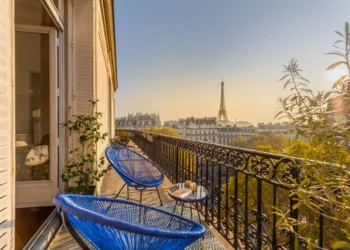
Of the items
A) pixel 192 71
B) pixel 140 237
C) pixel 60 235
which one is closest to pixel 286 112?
pixel 140 237

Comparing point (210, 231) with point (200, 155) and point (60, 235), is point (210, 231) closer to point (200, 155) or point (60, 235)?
point (200, 155)

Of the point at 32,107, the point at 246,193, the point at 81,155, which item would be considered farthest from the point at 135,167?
the point at 246,193

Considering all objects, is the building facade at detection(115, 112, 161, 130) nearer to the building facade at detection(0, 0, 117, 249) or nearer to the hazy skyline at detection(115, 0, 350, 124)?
the hazy skyline at detection(115, 0, 350, 124)

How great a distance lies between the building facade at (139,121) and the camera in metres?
47.2

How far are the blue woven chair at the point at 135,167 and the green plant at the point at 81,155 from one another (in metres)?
0.25

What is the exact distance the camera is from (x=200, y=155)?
9.06 ft

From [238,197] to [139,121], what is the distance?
47470 mm

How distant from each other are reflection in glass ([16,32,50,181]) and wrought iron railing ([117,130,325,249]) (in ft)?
6.30

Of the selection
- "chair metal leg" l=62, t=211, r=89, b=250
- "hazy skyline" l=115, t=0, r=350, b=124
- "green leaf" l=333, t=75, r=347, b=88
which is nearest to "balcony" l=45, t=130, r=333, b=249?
"green leaf" l=333, t=75, r=347, b=88

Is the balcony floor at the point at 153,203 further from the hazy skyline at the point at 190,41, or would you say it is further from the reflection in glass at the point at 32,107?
the hazy skyline at the point at 190,41

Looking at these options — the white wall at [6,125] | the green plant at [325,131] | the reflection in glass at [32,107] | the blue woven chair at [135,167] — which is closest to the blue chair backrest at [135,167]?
the blue woven chair at [135,167]

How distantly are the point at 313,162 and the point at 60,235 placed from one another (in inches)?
90.2

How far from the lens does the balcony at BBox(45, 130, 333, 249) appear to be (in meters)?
1.34

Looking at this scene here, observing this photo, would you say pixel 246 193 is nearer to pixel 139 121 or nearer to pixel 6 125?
pixel 6 125
